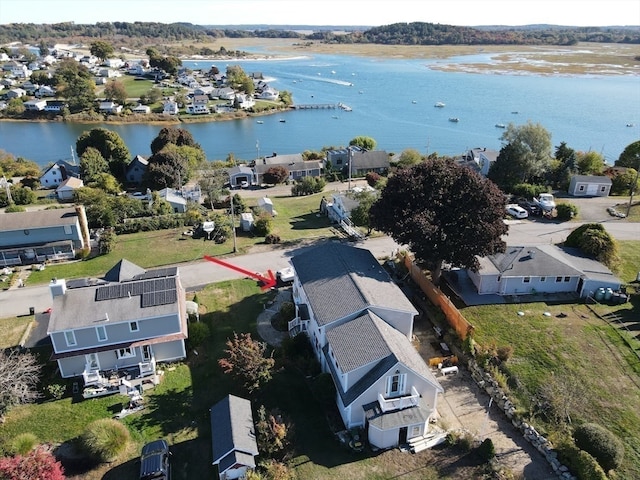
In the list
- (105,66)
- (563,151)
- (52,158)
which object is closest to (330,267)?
(563,151)

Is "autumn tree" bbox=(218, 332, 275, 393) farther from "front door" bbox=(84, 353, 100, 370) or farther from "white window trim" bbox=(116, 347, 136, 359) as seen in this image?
"front door" bbox=(84, 353, 100, 370)

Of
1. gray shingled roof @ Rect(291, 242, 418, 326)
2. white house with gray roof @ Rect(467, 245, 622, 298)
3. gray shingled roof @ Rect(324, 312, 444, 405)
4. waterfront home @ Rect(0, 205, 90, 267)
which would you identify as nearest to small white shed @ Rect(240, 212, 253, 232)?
waterfront home @ Rect(0, 205, 90, 267)

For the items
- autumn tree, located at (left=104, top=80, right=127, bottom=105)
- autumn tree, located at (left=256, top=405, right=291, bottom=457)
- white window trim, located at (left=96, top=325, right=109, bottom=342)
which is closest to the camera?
autumn tree, located at (left=256, top=405, right=291, bottom=457)

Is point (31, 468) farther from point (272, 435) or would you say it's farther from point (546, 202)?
point (546, 202)

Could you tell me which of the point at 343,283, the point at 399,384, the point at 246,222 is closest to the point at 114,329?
the point at 343,283

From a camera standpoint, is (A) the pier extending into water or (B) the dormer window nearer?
(B) the dormer window

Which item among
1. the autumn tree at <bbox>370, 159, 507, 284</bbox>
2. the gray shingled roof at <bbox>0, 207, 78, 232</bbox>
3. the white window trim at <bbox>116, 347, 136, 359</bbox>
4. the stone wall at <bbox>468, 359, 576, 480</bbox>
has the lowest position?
the stone wall at <bbox>468, 359, 576, 480</bbox>
